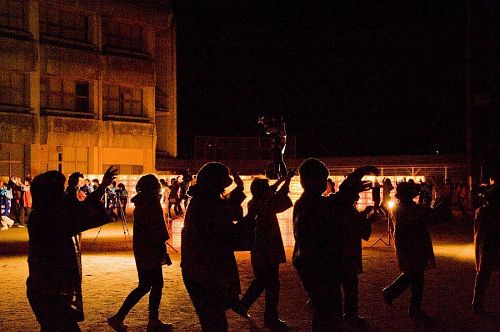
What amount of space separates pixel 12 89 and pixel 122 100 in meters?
8.13

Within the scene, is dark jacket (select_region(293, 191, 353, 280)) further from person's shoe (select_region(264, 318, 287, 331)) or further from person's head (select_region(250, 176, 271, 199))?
person's shoe (select_region(264, 318, 287, 331))

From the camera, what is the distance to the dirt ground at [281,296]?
27.6 ft

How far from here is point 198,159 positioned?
154 ft

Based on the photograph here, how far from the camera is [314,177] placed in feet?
19.4

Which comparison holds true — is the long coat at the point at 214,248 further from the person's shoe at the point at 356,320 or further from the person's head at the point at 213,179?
the person's shoe at the point at 356,320

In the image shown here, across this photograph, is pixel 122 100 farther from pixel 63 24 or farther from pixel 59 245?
pixel 59 245

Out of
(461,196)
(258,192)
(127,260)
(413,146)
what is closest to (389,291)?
(258,192)

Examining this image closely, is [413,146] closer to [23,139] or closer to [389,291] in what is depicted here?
[23,139]

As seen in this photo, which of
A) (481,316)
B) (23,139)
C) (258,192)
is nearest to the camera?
(258,192)

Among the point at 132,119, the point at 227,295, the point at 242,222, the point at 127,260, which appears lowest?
the point at 127,260

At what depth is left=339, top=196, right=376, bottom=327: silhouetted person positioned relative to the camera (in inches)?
308

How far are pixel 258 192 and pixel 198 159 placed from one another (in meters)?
39.0

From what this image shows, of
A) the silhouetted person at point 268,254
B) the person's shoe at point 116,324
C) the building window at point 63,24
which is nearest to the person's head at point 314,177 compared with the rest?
the silhouetted person at point 268,254

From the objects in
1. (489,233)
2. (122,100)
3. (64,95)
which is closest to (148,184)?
(489,233)
